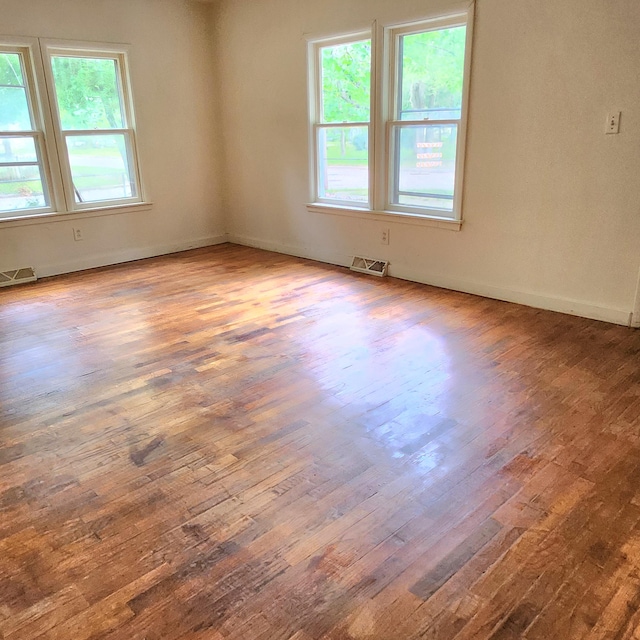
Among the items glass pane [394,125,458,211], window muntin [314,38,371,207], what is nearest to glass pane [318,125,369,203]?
window muntin [314,38,371,207]

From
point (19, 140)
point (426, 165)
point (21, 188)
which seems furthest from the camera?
point (21, 188)

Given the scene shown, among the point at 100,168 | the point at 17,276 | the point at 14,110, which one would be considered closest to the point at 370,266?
the point at 100,168

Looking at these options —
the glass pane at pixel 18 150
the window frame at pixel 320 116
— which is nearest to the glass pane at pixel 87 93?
the glass pane at pixel 18 150

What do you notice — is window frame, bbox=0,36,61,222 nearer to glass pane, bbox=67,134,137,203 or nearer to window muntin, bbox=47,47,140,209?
window muntin, bbox=47,47,140,209

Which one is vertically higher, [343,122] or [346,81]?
[346,81]

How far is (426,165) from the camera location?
4.57 metres

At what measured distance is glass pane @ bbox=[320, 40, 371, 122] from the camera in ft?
15.7

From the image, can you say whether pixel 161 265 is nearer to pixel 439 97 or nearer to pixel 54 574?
pixel 439 97

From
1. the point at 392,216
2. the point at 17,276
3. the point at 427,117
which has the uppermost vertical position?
the point at 427,117

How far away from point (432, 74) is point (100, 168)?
3.29m

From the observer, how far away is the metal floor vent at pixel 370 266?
500cm

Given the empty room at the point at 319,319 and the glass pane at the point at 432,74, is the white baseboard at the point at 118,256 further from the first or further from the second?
the glass pane at the point at 432,74

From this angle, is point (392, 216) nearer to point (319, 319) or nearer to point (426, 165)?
point (426, 165)

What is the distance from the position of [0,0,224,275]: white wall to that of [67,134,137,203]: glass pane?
189mm
